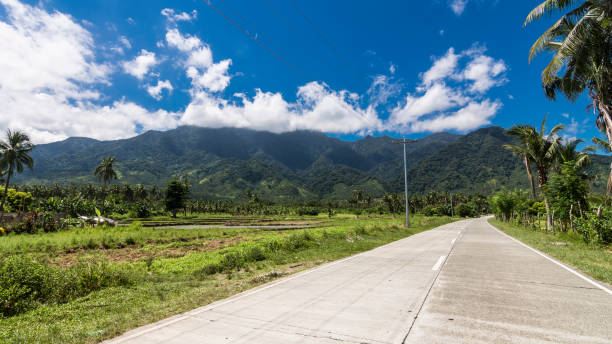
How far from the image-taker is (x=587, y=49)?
42.7 ft

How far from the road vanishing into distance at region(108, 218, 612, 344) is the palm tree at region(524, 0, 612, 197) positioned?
11.3 metres

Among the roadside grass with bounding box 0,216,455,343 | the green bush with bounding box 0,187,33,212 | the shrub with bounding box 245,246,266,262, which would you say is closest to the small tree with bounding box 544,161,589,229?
the roadside grass with bounding box 0,216,455,343

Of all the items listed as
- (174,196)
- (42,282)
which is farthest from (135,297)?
(174,196)

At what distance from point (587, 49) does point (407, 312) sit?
16556mm

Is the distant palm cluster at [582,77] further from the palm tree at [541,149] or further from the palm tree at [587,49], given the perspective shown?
the palm tree at [541,149]

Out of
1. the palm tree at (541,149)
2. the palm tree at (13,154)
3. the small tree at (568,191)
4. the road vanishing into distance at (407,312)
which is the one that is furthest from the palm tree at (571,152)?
the palm tree at (13,154)

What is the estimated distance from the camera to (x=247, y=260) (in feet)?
38.4

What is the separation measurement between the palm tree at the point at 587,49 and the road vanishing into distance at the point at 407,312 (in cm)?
1127

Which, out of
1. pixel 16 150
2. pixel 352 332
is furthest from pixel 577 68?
pixel 16 150

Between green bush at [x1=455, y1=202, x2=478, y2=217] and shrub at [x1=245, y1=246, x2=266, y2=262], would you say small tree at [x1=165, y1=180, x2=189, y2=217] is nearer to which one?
shrub at [x1=245, y1=246, x2=266, y2=262]

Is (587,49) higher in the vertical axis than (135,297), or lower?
higher

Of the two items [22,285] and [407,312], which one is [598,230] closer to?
[407,312]

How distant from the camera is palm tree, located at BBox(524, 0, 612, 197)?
1216 centimetres

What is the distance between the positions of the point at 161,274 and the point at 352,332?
8.53 meters
